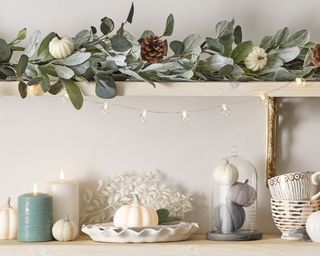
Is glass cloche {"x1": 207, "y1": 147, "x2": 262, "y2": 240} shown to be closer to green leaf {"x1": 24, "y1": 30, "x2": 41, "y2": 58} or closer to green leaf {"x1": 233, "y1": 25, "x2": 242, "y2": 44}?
green leaf {"x1": 233, "y1": 25, "x2": 242, "y2": 44}

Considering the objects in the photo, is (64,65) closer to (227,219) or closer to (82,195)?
(82,195)

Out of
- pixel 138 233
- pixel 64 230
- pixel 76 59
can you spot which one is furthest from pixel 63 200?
pixel 76 59

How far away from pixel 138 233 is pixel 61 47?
40cm

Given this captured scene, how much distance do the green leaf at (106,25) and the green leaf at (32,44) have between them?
131 mm

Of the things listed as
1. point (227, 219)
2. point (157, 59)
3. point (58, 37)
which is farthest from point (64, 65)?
point (227, 219)

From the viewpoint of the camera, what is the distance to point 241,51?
1831mm

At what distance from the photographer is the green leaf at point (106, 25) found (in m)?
1.84

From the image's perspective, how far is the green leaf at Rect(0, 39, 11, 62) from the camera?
5.95 ft

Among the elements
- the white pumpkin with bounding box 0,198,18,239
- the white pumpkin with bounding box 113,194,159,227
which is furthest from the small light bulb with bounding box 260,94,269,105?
the white pumpkin with bounding box 0,198,18,239

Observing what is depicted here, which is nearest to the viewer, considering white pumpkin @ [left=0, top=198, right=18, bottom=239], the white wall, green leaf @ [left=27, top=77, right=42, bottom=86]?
green leaf @ [left=27, top=77, right=42, bottom=86]

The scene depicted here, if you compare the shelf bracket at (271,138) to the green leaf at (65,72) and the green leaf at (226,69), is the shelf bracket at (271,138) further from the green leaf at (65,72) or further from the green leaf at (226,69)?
the green leaf at (65,72)

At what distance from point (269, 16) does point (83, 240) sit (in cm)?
64

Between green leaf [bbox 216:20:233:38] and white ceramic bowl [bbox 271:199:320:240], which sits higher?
green leaf [bbox 216:20:233:38]

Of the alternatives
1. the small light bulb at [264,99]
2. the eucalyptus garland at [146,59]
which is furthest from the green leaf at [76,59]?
the small light bulb at [264,99]
